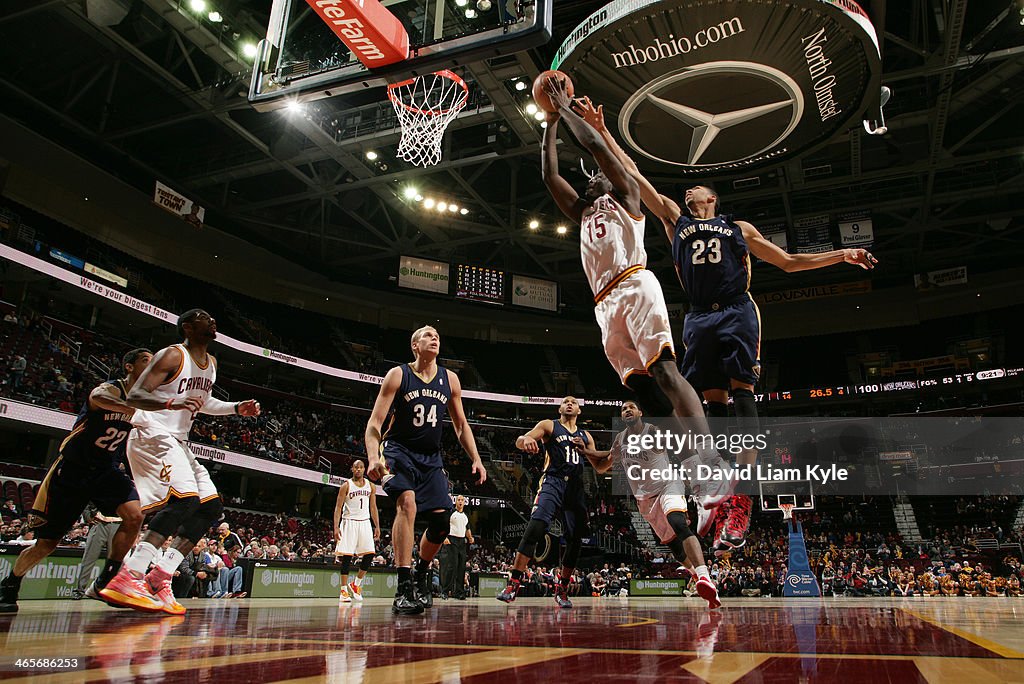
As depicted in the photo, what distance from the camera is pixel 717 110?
30.1 feet

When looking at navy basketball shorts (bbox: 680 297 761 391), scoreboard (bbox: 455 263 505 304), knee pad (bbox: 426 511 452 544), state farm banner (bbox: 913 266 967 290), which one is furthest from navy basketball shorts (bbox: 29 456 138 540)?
state farm banner (bbox: 913 266 967 290)

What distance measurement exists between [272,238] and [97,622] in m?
25.9

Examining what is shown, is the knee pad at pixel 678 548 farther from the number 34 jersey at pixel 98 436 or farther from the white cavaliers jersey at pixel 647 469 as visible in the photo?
the number 34 jersey at pixel 98 436

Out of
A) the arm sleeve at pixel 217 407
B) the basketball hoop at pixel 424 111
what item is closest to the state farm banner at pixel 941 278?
the basketball hoop at pixel 424 111

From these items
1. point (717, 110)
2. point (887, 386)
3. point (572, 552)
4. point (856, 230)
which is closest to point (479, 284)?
point (856, 230)

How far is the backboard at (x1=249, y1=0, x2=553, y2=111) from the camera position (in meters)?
6.37

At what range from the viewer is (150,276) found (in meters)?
23.2

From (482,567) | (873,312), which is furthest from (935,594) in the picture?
(873,312)

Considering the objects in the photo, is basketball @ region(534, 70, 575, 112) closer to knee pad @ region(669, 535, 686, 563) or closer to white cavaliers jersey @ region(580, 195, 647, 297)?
white cavaliers jersey @ region(580, 195, 647, 297)

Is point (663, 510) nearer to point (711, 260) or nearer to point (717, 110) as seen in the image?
point (711, 260)

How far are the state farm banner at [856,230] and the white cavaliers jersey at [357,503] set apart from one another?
54.3 ft

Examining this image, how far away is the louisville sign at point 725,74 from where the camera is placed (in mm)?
7941

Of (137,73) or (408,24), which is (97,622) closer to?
(408,24)

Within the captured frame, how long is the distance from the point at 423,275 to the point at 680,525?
21995mm
